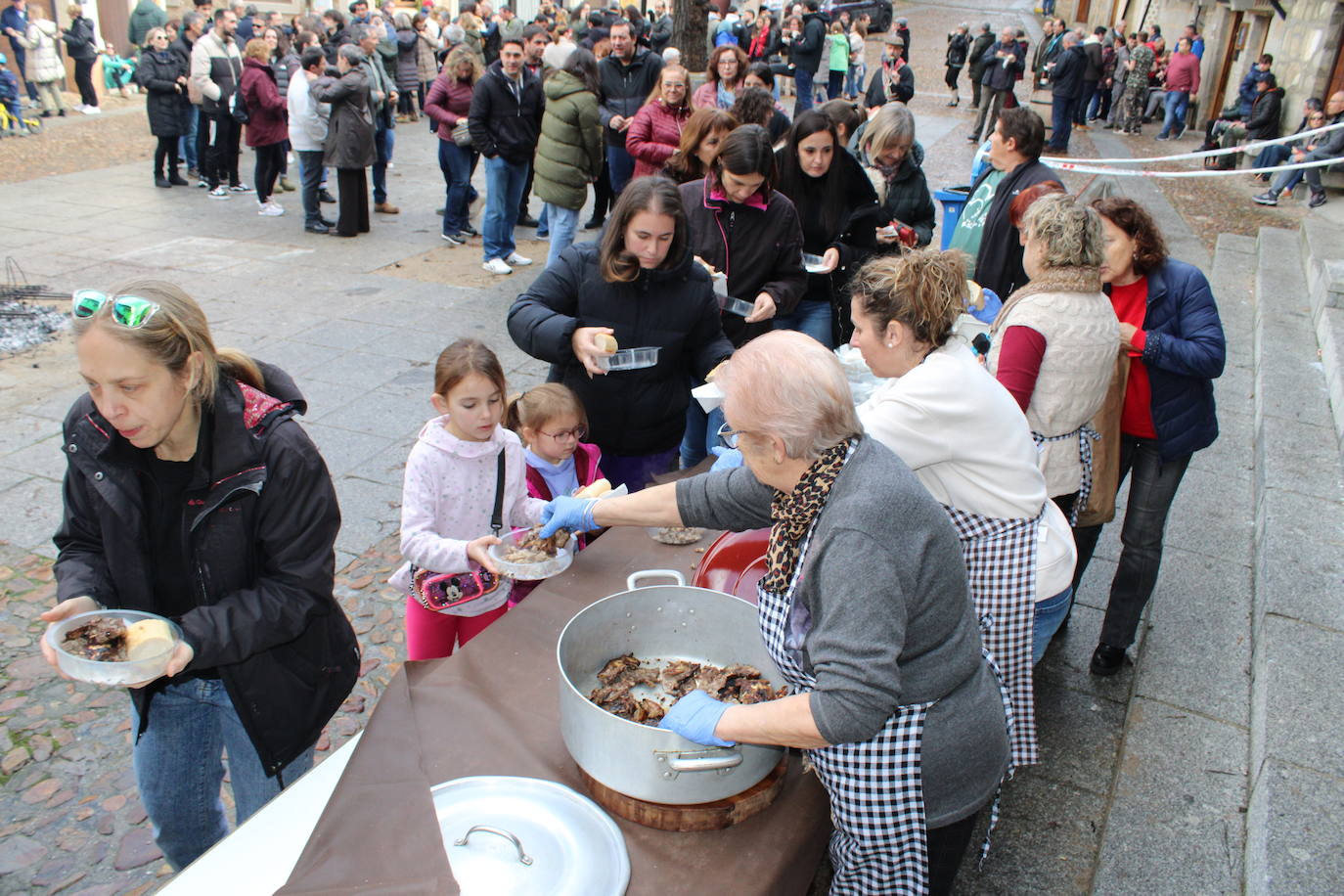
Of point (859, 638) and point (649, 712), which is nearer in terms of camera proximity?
point (859, 638)

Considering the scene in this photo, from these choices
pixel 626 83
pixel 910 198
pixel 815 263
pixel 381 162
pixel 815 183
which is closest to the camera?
pixel 815 263

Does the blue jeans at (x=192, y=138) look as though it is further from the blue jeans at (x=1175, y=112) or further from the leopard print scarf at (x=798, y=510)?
the blue jeans at (x=1175, y=112)

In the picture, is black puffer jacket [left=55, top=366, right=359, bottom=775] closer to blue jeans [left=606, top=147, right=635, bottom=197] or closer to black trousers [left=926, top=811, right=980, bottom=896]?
black trousers [left=926, top=811, right=980, bottom=896]

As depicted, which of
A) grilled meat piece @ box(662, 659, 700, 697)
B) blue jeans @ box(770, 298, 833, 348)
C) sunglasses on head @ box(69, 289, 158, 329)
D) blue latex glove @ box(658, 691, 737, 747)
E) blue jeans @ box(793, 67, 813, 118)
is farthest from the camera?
blue jeans @ box(793, 67, 813, 118)

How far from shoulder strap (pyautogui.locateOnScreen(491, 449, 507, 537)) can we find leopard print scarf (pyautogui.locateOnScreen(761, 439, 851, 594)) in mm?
1317

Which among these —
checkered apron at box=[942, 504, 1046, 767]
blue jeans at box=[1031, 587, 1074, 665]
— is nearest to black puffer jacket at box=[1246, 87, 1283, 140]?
blue jeans at box=[1031, 587, 1074, 665]

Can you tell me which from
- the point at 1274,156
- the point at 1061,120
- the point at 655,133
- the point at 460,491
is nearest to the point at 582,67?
the point at 655,133

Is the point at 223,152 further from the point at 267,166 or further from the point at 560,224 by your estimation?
the point at 560,224

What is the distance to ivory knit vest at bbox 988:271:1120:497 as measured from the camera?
2838mm

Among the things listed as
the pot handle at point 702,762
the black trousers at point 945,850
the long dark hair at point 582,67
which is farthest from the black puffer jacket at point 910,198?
the pot handle at point 702,762

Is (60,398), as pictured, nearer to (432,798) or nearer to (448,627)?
(448,627)

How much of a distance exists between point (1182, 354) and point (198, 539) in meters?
3.04

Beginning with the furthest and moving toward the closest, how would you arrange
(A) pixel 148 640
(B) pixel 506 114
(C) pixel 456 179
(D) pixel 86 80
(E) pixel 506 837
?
1. (D) pixel 86 80
2. (C) pixel 456 179
3. (B) pixel 506 114
4. (A) pixel 148 640
5. (E) pixel 506 837

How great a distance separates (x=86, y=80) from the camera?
52.2 feet
